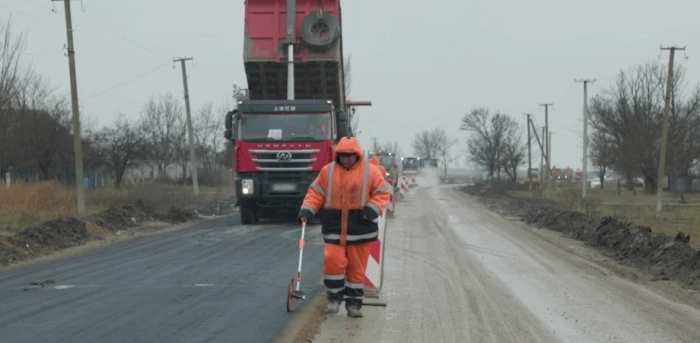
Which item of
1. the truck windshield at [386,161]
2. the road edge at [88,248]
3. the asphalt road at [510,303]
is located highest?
the truck windshield at [386,161]

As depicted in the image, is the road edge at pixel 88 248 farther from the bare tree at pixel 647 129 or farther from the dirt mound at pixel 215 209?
the bare tree at pixel 647 129

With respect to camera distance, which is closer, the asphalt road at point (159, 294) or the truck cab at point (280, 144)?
the asphalt road at point (159, 294)

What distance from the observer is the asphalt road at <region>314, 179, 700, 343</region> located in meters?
8.47

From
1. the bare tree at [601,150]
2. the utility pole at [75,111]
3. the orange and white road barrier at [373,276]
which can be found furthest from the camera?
the bare tree at [601,150]

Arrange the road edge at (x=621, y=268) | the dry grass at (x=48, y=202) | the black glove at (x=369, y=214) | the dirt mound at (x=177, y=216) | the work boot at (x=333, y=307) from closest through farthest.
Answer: the black glove at (x=369, y=214)
the work boot at (x=333, y=307)
the road edge at (x=621, y=268)
the dry grass at (x=48, y=202)
the dirt mound at (x=177, y=216)

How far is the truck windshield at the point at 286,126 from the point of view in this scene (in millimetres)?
22172

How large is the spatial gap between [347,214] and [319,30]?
14106 mm

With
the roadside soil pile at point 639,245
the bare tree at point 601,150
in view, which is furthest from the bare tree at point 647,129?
the roadside soil pile at point 639,245

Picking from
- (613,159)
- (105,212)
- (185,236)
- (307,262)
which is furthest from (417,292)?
(613,159)

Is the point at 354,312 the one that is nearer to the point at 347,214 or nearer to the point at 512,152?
the point at 347,214

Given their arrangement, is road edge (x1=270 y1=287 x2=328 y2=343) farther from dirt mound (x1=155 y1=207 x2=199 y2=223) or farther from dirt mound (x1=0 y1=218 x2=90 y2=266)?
dirt mound (x1=155 y1=207 x2=199 y2=223)

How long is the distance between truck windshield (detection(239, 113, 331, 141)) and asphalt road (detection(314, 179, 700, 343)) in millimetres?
5185

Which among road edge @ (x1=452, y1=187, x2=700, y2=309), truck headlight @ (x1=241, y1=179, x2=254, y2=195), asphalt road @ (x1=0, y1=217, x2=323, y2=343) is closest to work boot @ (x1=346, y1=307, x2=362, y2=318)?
asphalt road @ (x1=0, y1=217, x2=323, y2=343)

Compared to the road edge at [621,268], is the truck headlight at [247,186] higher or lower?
higher
